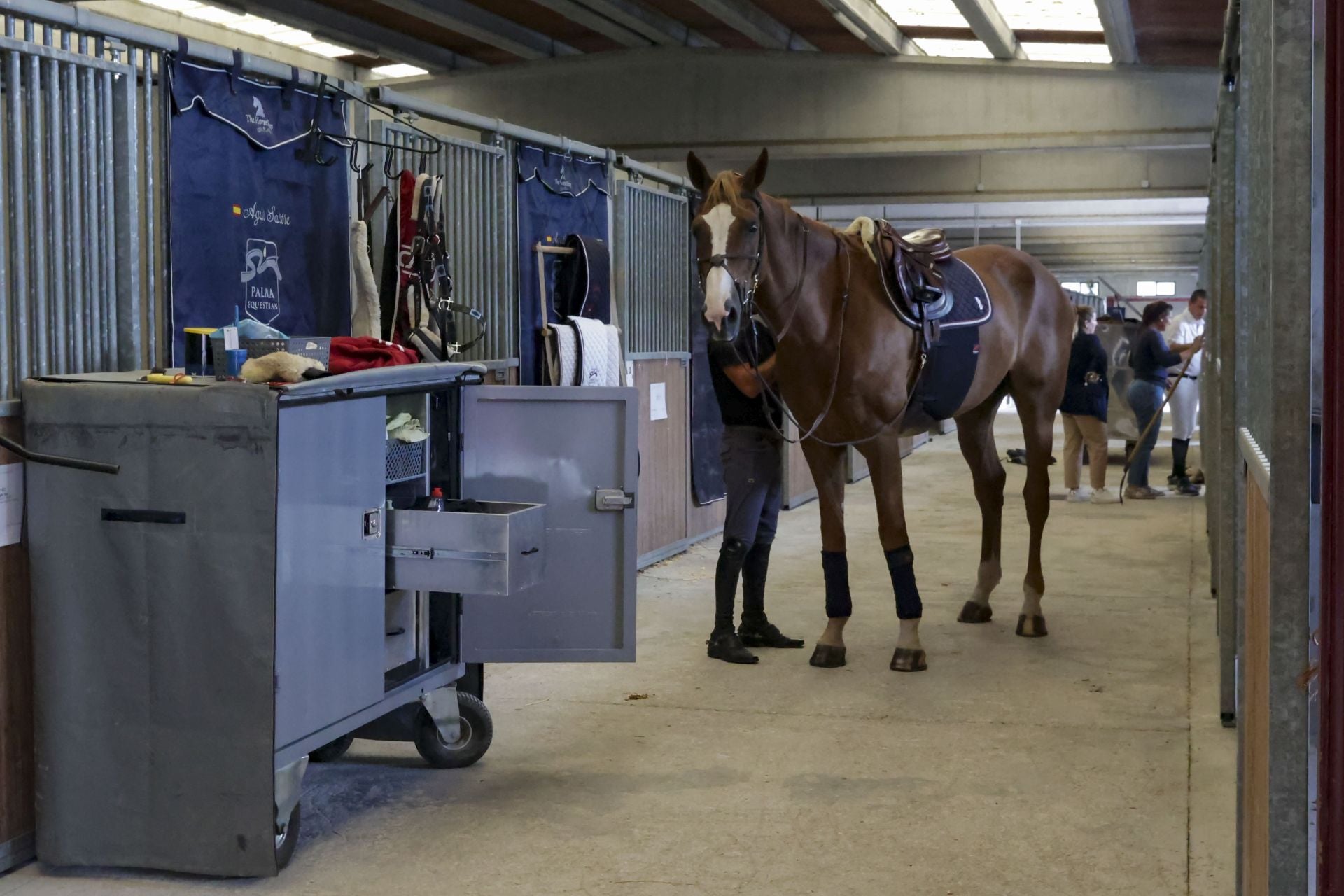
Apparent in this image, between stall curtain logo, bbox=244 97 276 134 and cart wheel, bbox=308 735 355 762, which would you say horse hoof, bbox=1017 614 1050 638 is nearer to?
cart wheel, bbox=308 735 355 762

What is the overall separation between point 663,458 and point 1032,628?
2556mm

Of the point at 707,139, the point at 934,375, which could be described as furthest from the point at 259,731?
the point at 707,139

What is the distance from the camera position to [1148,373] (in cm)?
1128

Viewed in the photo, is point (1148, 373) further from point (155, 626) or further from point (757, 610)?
point (155, 626)

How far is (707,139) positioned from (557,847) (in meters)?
7.55

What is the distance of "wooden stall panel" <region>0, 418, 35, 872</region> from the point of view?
3268 millimetres

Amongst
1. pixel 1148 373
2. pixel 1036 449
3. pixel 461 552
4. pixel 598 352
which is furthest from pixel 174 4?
pixel 1148 373

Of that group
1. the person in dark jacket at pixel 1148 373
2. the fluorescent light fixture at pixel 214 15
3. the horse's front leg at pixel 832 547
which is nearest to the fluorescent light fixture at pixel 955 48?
the person in dark jacket at pixel 1148 373

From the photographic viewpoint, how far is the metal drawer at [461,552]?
11.7 feet

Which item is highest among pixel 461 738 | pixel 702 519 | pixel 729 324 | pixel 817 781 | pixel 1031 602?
pixel 729 324

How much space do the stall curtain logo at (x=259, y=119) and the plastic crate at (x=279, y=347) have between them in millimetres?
891

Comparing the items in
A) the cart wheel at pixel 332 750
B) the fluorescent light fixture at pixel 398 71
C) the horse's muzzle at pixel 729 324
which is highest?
the fluorescent light fixture at pixel 398 71

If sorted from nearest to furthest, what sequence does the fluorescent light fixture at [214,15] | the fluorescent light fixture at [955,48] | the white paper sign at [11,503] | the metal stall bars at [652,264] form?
the white paper sign at [11,503]
the metal stall bars at [652,264]
the fluorescent light fixture at [214,15]
the fluorescent light fixture at [955,48]

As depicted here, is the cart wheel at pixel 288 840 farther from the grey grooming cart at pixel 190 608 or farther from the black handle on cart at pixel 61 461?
the black handle on cart at pixel 61 461
